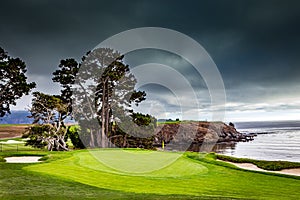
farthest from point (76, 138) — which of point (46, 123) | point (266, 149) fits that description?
point (266, 149)

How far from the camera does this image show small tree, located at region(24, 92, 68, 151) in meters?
26.1

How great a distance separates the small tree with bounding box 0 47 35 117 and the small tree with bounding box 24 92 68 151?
1621 mm

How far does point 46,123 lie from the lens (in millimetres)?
27188

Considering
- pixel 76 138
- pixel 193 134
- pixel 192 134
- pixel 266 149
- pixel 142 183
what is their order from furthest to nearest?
pixel 193 134 < pixel 192 134 < pixel 266 149 < pixel 76 138 < pixel 142 183

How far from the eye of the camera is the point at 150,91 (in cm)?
3253

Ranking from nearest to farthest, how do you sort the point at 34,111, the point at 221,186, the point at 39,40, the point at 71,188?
the point at 71,188
the point at 221,186
the point at 39,40
the point at 34,111

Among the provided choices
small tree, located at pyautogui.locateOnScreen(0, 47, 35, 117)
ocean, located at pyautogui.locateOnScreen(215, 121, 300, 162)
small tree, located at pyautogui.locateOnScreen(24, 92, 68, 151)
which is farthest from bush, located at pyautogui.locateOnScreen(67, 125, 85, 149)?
ocean, located at pyautogui.locateOnScreen(215, 121, 300, 162)

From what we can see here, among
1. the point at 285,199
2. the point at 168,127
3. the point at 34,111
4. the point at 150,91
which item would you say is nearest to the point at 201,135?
the point at 168,127

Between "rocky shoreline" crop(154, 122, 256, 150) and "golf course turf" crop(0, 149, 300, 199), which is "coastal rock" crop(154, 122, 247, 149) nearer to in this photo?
"rocky shoreline" crop(154, 122, 256, 150)

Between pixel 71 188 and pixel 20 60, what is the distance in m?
21.8

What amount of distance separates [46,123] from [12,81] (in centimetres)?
537

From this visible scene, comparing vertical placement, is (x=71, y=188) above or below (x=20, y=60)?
below

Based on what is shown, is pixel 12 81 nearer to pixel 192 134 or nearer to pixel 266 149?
pixel 266 149

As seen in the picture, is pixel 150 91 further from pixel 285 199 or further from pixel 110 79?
pixel 285 199
